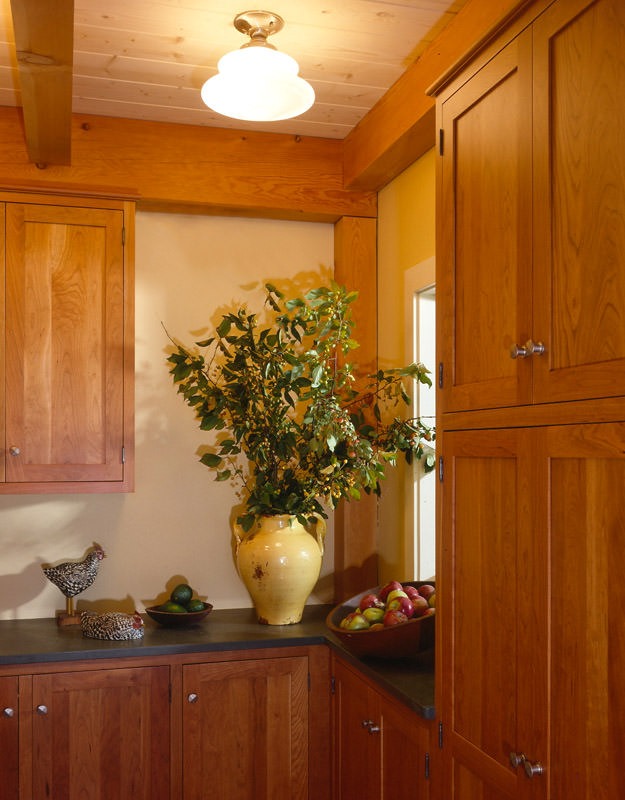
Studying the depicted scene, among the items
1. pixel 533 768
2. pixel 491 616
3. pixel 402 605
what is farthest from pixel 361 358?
pixel 533 768

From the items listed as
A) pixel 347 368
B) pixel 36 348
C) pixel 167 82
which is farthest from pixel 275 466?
pixel 167 82

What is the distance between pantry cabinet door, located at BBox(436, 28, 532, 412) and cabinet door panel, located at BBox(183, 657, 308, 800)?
130 centimetres

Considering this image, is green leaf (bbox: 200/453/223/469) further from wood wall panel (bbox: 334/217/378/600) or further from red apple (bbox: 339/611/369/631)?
red apple (bbox: 339/611/369/631)

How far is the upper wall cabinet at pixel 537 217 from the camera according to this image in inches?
54.5

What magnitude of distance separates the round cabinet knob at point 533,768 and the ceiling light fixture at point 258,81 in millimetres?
1688

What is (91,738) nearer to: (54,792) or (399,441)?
(54,792)

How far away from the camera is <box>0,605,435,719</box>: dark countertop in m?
→ 2.39

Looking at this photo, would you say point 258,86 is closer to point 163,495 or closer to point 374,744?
point 163,495

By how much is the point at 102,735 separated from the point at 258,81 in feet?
6.47

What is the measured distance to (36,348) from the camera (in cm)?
283

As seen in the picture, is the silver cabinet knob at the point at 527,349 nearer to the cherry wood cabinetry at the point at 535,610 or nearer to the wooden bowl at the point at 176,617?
the cherry wood cabinetry at the point at 535,610

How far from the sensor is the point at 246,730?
9.13 ft

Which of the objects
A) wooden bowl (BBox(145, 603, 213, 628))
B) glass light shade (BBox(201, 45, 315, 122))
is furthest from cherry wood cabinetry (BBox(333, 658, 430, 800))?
glass light shade (BBox(201, 45, 315, 122))

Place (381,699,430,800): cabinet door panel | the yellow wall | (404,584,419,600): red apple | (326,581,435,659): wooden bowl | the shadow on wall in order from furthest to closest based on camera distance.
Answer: the shadow on wall
the yellow wall
(404,584,419,600): red apple
(326,581,435,659): wooden bowl
(381,699,430,800): cabinet door panel
